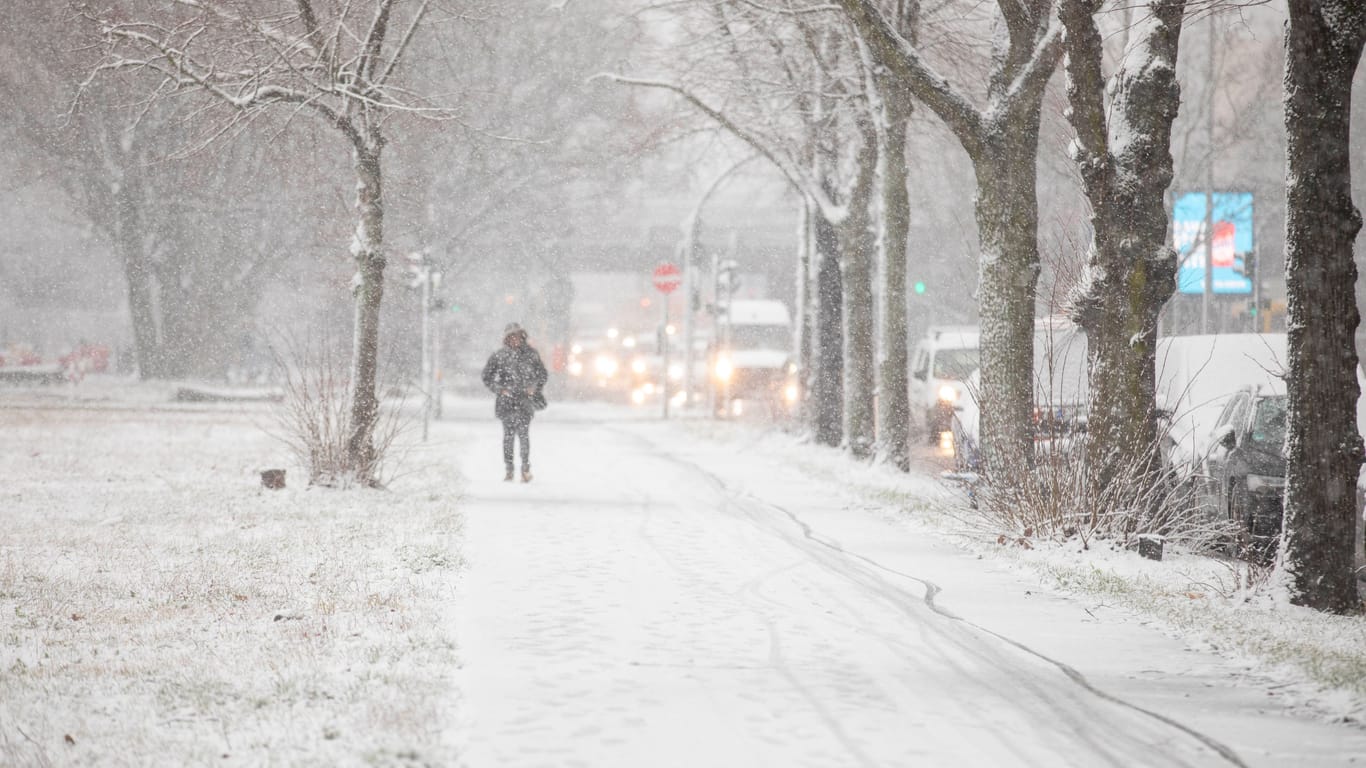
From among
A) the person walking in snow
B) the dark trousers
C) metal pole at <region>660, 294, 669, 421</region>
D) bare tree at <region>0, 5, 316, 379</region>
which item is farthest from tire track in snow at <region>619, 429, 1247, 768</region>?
bare tree at <region>0, 5, 316, 379</region>

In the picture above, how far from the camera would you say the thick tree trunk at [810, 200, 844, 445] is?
24.8 m

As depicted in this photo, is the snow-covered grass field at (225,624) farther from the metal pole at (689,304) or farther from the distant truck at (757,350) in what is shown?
the distant truck at (757,350)

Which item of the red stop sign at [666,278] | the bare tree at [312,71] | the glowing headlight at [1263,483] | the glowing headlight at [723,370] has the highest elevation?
the bare tree at [312,71]

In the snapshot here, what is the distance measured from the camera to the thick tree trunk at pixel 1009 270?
12.7 meters

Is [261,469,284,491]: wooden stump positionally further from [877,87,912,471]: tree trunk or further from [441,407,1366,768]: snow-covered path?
[877,87,912,471]: tree trunk

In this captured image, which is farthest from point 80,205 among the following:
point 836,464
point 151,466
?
point 836,464

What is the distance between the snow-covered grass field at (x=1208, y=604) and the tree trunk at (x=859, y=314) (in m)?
6.92

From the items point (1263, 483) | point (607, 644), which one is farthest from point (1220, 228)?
point (607, 644)

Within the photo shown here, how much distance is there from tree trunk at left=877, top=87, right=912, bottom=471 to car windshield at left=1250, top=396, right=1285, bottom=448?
6563 millimetres

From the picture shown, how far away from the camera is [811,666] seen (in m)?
7.14

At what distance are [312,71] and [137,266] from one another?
99.7 ft

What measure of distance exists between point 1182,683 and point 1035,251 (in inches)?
254

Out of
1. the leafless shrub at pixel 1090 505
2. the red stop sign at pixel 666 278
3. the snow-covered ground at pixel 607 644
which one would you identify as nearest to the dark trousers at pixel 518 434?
the snow-covered ground at pixel 607 644

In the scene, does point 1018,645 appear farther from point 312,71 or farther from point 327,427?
point 312,71
